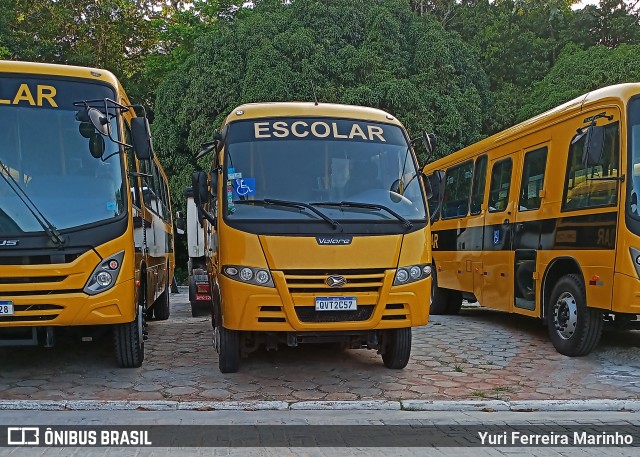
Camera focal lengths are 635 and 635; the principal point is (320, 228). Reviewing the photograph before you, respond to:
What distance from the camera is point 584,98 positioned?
25.7 ft

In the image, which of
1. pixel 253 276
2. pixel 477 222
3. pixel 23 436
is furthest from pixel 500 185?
pixel 23 436

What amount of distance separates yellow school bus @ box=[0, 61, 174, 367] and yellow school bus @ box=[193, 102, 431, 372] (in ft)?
3.25

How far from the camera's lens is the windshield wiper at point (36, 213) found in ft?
20.4

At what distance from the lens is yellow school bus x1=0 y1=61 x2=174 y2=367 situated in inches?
243

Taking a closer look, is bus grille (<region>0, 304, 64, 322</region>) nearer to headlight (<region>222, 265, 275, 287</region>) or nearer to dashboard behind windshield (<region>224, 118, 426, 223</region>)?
headlight (<region>222, 265, 275, 287</region>)

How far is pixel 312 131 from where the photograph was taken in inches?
274

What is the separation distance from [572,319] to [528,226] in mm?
1608

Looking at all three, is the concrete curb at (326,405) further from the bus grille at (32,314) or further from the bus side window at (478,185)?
the bus side window at (478,185)

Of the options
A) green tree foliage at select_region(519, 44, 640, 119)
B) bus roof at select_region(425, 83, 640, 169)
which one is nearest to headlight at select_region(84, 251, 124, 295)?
bus roof at select_region(425, 83, 640, 169)

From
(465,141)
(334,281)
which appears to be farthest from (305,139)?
(465,141)

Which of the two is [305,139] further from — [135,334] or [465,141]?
[465,141]

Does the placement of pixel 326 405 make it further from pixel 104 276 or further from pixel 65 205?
pixel 65 205

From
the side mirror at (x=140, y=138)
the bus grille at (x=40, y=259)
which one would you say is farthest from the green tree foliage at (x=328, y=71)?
the bus grille at (x=40, y=259)

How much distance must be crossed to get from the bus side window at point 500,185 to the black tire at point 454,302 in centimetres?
277
